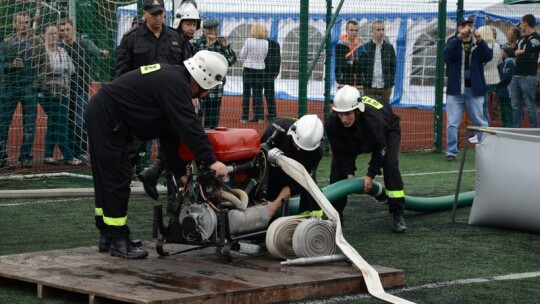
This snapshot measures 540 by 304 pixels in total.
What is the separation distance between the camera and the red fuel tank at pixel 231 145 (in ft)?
24.8

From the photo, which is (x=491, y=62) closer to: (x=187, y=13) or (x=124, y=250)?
(x=187, y=13)

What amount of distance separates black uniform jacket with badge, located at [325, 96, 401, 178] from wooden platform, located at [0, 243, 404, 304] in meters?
1.86

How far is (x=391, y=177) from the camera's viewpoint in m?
9.77

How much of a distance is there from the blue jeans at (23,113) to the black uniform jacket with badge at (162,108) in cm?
559

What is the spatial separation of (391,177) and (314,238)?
2.27 metres

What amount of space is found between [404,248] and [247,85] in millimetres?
6380

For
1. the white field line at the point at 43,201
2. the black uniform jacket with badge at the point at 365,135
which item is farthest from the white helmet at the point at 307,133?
the white field line at the point at 43,201

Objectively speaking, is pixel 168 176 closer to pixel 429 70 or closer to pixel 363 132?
pixel 363 132

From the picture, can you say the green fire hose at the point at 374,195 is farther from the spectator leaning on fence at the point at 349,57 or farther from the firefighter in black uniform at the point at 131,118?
the spectator leaning on fence at the point at 349,57

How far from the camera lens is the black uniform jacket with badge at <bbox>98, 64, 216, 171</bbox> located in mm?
7266

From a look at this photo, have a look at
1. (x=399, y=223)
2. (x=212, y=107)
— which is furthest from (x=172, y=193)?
(x=212, y=107)

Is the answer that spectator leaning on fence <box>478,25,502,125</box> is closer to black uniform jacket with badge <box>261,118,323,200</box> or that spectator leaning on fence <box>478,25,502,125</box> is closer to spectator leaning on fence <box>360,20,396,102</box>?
spectator leaning on fence <box>360,20,396,102</box>

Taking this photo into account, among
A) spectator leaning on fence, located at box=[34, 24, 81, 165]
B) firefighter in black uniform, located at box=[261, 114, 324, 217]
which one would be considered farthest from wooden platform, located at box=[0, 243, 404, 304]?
spectator leaning on fence, located at box=[34, 24, 81, 165]

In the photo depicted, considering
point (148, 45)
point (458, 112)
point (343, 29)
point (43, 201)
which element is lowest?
point (43, 201)
